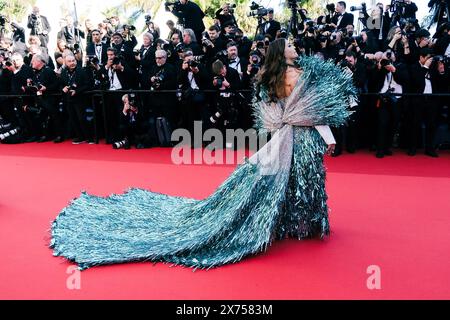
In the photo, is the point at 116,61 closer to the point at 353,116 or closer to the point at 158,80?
the point at 158,80

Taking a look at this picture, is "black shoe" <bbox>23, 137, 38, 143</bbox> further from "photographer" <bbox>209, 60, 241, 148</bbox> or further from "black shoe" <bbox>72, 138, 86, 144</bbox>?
"photographer" <bbox>209, 60, 241, 148</bbox>

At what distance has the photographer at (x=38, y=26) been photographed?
11133 mm

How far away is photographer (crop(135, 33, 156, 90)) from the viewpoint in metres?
7.48

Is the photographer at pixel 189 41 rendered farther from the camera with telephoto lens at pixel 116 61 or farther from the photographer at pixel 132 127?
the photographer at pixel 132 127

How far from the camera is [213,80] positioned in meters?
6.99

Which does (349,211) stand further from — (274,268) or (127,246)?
(127,246)

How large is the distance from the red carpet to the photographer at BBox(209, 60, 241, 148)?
3.76 feet

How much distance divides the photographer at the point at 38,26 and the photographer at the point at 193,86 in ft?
17.3

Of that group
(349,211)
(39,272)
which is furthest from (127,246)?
(349,211)

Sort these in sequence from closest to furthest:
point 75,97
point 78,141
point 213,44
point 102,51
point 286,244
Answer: point 286,244 < point 213,44 < point 75,97 < point 78,141 < point 102,51

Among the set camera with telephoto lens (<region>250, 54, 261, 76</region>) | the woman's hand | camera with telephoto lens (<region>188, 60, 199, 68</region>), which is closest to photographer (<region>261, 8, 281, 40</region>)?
camera with telephoto lens (<region>250, 54, 261, 76</region>)

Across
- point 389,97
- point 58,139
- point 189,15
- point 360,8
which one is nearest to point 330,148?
point 389,97

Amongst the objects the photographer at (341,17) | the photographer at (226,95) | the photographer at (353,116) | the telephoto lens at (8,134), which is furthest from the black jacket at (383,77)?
the telephoto lens at (8,134)

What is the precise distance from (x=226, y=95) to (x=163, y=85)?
0.93 meters
